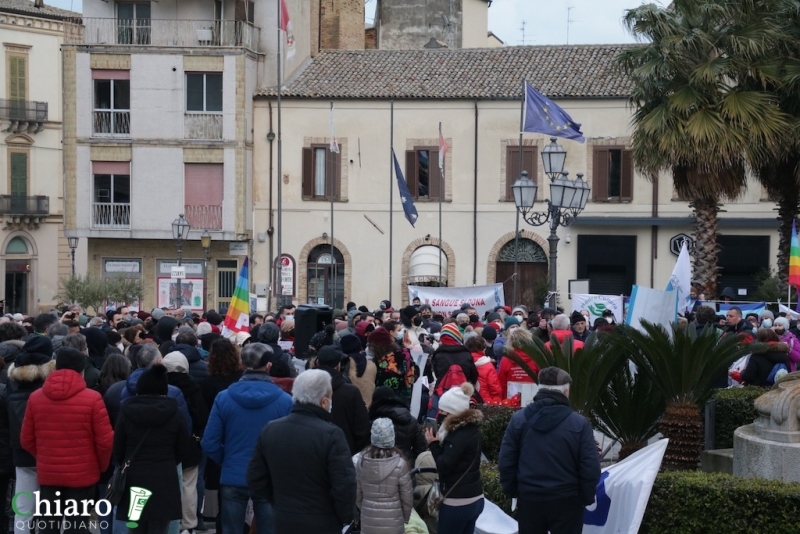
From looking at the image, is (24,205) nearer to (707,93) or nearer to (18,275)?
(18,275)

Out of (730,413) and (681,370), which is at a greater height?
(681,370)

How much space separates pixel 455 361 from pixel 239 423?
3.66 m

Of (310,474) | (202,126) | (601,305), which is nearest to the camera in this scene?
(310,474)

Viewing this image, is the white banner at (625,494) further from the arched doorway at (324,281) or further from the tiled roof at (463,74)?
the arched doorway at (324,281)

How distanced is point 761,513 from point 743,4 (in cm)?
1708

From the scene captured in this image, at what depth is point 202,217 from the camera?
1495 inches

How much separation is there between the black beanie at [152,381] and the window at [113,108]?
3123 centimetres

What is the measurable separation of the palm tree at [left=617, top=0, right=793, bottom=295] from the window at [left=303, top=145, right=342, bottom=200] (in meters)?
14.9

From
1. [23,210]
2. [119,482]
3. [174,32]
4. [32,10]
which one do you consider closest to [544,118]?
[119,482]

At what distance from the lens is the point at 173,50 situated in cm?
3797

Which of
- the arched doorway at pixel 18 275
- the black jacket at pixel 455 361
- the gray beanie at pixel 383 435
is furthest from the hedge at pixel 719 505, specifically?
the arched doorway at pixel 18 275

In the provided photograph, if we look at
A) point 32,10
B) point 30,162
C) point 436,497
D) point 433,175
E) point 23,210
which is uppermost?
point 32,10

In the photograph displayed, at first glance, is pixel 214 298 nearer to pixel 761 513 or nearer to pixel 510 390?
pixel 510 390

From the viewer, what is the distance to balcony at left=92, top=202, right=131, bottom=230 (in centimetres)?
3825
